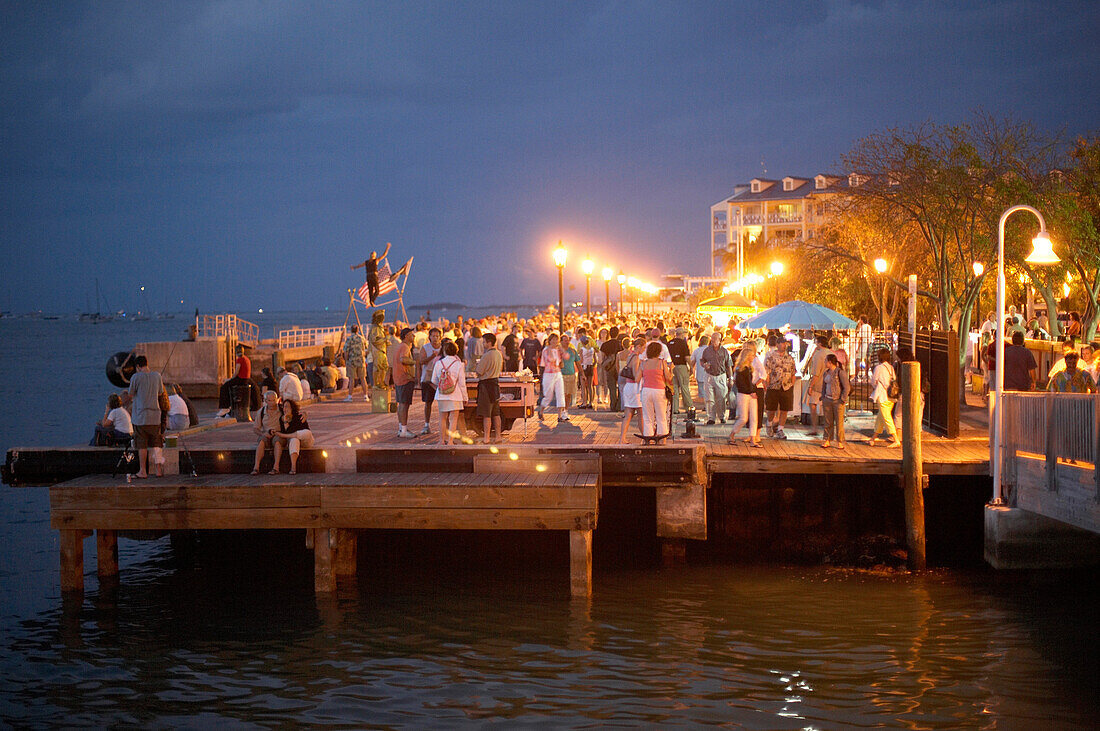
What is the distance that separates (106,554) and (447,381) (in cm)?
559

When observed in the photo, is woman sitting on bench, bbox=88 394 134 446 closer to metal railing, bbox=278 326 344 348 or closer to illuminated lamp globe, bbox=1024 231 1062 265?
illuminated lamp globe, bbox=1024 231 1062 265

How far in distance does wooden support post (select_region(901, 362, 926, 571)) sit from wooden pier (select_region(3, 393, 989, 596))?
333mm

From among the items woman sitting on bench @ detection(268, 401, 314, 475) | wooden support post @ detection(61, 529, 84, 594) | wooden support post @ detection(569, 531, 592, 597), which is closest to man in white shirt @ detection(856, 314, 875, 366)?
wooden support post @ detection(569, 531, 592, 597)

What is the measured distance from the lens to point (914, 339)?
1716 centimetres

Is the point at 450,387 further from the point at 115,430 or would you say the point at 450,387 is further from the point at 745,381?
the point at 115,430

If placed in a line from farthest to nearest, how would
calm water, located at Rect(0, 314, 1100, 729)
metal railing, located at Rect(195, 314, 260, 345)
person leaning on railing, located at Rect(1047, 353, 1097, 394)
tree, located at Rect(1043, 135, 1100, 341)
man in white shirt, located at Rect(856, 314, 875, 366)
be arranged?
metal railing, located at Rect(195, 314, 260, 345)
tree, located at Rect(1043, 135, 1100, 341)
man in white shirt, located at Rect(856, 314, 875, 366)
person leaning on railing, located at Rect(1047, 353, 1097, 394)
calm water, located at Rect(0, 314, 1100, 729)

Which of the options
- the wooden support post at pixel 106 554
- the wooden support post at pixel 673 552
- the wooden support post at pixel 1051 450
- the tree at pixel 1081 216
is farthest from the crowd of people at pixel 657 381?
the tree at pixel 1081 216

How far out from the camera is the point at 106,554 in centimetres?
1421

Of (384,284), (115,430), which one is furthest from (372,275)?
(115,430)

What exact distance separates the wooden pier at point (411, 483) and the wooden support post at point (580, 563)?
0.7 inches

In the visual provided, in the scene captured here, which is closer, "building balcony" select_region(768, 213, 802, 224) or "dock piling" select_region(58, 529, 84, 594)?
"dock piling" select_region(58, 529, 84, 594)

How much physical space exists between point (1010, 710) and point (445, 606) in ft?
22.6

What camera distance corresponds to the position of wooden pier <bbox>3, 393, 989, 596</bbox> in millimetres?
12570

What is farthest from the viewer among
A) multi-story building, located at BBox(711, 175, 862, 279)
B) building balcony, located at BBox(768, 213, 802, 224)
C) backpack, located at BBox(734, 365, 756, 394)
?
building balcony, located at BBox(768, 213, 802, 224)
